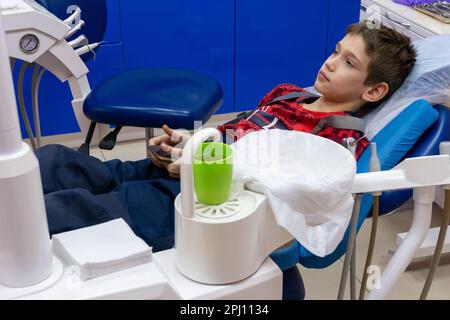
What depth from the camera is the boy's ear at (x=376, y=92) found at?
58.6 inches

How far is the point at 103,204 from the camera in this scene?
3.68 feet

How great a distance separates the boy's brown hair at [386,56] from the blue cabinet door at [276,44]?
142cm

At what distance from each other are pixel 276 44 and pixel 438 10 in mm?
960

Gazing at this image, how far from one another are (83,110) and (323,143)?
905 millimetres

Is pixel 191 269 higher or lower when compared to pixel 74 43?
lower

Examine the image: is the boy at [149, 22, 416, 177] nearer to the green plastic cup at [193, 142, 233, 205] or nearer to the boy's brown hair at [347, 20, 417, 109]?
the boy's brown hair at [347, 20, 417, 109]

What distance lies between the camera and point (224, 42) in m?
2.85

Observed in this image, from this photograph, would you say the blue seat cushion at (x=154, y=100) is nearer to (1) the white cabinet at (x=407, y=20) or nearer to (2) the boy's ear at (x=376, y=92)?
(2) the boy's ear at (x=376, y=92)

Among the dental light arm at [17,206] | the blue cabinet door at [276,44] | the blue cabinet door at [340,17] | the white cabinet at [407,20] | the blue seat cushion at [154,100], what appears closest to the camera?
the dental light arm at [17,206]

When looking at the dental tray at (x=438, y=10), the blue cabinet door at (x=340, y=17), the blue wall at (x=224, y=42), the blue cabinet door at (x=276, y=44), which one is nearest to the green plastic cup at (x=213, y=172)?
the dental tray at (x=438, y=10)

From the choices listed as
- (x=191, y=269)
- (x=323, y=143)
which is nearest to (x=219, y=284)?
(x=191, y=269)

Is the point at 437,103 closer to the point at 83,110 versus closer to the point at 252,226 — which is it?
the point at 252,226

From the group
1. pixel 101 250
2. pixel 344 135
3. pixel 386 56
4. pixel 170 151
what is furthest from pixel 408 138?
pixel 101 250

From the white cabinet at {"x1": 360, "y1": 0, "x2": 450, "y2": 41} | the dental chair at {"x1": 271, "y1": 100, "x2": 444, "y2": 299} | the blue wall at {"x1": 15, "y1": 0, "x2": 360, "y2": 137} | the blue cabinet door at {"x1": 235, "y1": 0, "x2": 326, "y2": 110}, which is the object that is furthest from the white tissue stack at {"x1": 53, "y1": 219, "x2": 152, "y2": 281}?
the blue cabinet door at {"x1": 235, "y1": 0, "x2": 326, "y2": 110}
